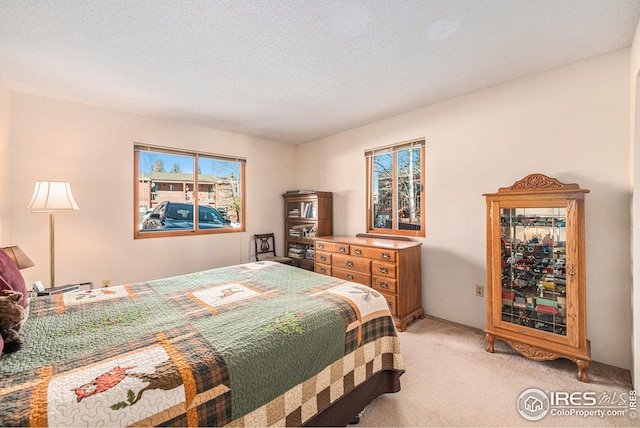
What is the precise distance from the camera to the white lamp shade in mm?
2516

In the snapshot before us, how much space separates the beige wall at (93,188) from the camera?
2877 millimetres

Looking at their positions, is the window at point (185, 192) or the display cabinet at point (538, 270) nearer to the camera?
the display cabinet at point (538, 270)

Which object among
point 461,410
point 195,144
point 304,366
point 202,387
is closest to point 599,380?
point 461,410

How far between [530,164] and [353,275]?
213 cm

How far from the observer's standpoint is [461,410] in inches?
68.9

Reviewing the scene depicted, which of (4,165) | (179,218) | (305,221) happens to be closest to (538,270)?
(305,221)

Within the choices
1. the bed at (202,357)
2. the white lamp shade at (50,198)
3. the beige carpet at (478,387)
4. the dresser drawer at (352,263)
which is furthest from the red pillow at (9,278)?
the dresser drawer at (352,263)

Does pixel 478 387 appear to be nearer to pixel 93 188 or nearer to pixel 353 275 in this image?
pixel 353 275

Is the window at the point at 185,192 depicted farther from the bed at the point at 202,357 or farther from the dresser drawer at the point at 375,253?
the dresser drawer at the point at 375,253

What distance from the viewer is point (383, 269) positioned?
3053mm

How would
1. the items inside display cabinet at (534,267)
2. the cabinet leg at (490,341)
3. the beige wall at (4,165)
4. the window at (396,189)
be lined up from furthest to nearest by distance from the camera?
the window at (396,189), the beige wall at (4,165), the cabinet leg at (490,341), the items inside display cabinet at (534,267)

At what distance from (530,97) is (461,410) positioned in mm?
2693

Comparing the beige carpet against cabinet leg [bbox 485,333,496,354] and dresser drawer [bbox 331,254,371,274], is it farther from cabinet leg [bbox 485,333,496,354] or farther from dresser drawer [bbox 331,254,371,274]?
dresser drawer [bbox 331,254,371,274]

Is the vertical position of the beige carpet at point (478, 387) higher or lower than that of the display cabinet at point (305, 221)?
lower
